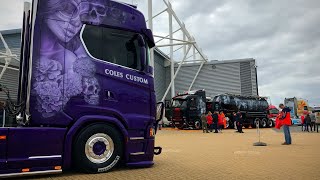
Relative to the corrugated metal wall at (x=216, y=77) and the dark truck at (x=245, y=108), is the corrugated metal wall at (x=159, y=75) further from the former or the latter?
the dark truck at (x=245, y=108)

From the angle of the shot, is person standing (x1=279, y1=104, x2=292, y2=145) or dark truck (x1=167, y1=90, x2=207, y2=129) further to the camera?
dark truck (x1=167, y1=90, x2=207, y2=129)

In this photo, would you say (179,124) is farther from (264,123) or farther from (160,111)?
(160,111)

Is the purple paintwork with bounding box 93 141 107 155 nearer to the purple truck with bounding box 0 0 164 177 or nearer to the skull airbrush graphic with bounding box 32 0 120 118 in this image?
the purple truck with bounding box 0 0 164 177

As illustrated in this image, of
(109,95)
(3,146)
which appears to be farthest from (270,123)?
(3,146)

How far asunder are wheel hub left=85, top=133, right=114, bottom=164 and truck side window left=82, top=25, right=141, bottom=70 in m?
1.58

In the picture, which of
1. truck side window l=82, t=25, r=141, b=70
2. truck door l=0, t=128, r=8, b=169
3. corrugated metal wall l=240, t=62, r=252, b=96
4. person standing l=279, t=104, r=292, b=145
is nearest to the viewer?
truck door l=0, t=128, r=8, b=169

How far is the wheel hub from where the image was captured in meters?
6.00

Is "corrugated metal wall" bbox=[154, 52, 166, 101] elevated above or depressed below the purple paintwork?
above

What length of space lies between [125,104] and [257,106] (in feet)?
97.5

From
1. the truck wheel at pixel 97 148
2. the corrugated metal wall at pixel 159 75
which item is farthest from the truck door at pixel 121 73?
the corrugated metal wall at pixel 159 75

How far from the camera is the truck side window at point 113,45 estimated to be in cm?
632

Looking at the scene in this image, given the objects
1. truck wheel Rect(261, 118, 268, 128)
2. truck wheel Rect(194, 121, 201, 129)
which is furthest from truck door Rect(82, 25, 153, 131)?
truck wheel Rect(261, 118, 268, 128)

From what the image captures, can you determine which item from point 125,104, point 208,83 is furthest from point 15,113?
point 208,83

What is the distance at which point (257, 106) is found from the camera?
33.8 m
